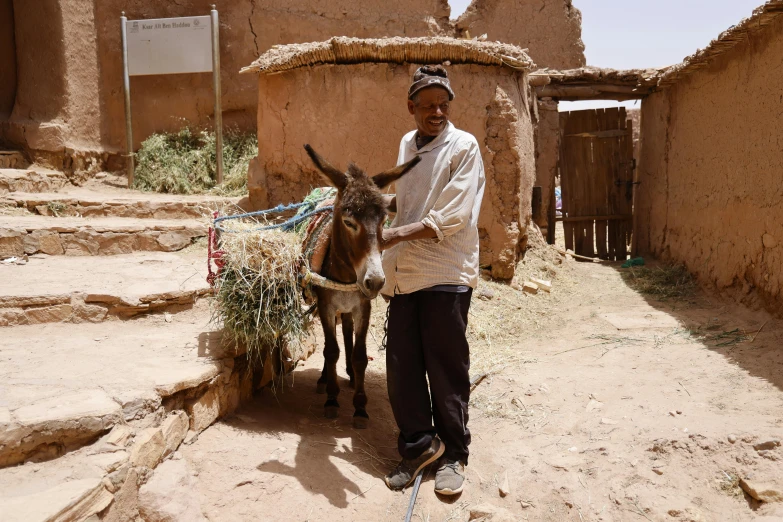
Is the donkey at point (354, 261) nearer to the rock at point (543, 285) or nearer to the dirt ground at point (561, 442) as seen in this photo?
the dirt ground at point (561, 442)

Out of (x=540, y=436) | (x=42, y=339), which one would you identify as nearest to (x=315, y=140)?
(x=42, y=339)

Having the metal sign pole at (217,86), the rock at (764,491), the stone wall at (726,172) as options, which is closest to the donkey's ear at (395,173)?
the rock at (764,491)

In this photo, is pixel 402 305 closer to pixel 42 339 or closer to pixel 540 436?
pixel 540 436

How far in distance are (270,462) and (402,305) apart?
42.0 inches

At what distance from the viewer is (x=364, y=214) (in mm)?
2885

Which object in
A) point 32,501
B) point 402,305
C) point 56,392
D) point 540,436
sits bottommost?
point 540,436

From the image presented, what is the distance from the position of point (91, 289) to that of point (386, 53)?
11.4 ft

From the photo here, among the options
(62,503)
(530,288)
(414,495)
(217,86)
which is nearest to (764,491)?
(414,495)

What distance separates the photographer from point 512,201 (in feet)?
20.6

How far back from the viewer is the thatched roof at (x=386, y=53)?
574cm

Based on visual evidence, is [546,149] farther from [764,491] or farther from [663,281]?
[764,491]

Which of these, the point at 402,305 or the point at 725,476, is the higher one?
the point at 402,305

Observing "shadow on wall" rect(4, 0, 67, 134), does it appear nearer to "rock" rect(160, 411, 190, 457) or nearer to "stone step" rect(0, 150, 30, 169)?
"stone step" rect(0, 150, 30, 169)

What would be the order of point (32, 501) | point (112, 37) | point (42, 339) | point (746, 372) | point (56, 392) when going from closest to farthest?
point (32, 501), point (56, 392), point (42, 339), point (746, 372), point (112, 37)
